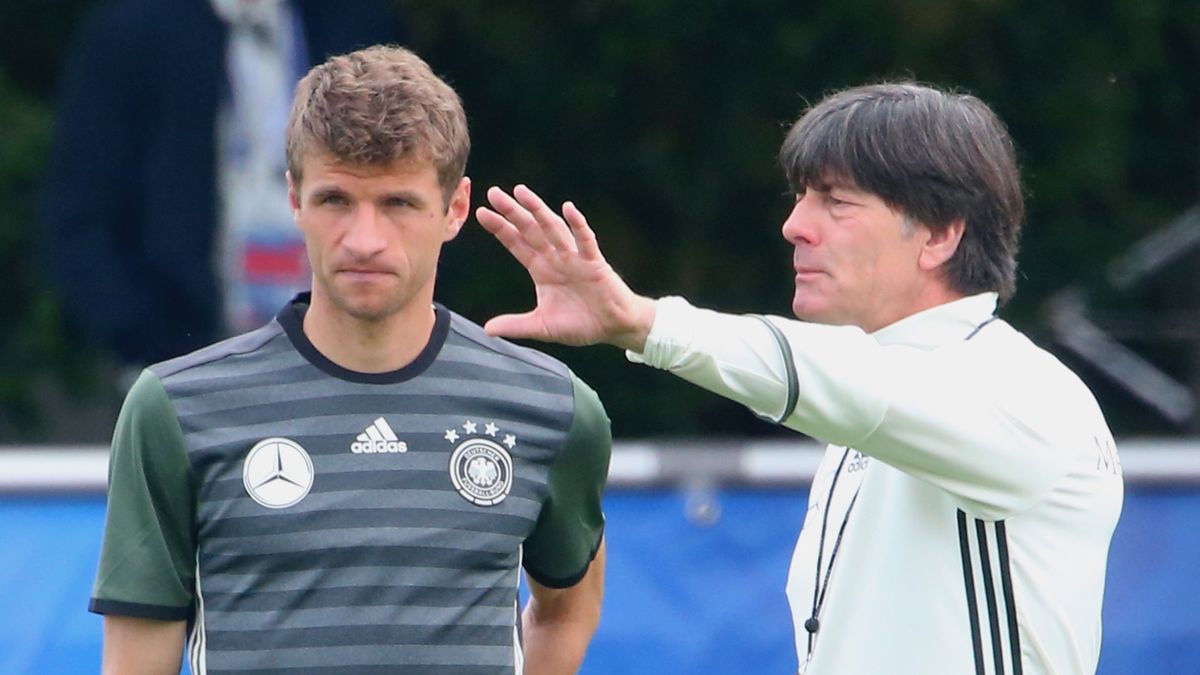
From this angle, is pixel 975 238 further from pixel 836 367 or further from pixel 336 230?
pixel 336 230

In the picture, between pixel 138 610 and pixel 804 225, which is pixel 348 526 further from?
pixel 804 225

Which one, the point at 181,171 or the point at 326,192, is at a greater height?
the point at 181,171

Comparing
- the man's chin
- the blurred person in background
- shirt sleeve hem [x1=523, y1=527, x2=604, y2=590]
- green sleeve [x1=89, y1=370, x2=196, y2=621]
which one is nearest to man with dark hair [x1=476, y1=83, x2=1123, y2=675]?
the man's chin

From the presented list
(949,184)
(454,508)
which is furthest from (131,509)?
(949,184)

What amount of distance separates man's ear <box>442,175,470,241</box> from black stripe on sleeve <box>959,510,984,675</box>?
2.71 feet

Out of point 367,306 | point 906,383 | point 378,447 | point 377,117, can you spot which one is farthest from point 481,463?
point 906,383

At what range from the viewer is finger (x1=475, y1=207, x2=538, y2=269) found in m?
2.45

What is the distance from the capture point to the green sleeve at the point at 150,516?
2.64 m

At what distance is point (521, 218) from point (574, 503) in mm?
608

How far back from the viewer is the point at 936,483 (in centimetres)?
256

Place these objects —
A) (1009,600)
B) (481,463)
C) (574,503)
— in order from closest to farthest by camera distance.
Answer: (1009,600) → (481,463) → (574,503)

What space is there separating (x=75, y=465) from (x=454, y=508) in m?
2.04

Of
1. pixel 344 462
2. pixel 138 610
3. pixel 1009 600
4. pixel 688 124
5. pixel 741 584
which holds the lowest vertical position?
pixel 138 610

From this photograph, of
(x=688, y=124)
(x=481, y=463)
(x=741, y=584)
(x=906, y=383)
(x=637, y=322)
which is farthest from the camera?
(x=688, y=124)
